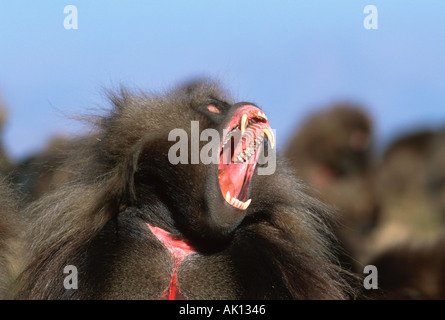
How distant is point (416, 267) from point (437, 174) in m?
6.40

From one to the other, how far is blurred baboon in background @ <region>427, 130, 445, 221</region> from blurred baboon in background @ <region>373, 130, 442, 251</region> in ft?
0.29

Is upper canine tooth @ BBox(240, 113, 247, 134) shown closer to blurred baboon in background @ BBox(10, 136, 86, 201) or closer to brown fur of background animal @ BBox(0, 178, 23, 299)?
blurred baboon in background @ BBox(10, 136, 86, 201)

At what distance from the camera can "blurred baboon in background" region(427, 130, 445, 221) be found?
10.8m

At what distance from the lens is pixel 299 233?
3479 millimetres

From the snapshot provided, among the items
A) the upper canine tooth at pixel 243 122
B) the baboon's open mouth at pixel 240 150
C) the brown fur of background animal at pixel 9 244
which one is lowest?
the brown fur of background animal at pixel 9 244

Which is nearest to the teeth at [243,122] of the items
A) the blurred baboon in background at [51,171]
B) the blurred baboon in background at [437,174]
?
the blurred baboon in background at [51,171]

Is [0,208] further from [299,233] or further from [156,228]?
[299,233]

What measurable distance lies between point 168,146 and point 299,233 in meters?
0.81

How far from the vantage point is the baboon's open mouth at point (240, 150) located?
129 inches

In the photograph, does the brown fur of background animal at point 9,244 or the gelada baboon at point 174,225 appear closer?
the gelada baboon at point 174,225

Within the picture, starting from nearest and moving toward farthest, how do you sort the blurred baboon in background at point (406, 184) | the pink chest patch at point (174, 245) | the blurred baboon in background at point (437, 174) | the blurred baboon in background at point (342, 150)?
the pink chest patch at point (174, 245), the blurred baboon in background at point (342, 150), the blurred baboon in background at point (406, 184), the blurred baboon in background at point (437, 174)

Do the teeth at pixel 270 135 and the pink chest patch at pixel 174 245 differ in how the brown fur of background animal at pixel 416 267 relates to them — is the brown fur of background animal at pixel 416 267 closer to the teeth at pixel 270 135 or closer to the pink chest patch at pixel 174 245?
the teeth at pixel 270 135

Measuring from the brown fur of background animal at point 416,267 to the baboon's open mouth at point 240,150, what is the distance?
1896 mm

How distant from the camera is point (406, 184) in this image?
11477mm
